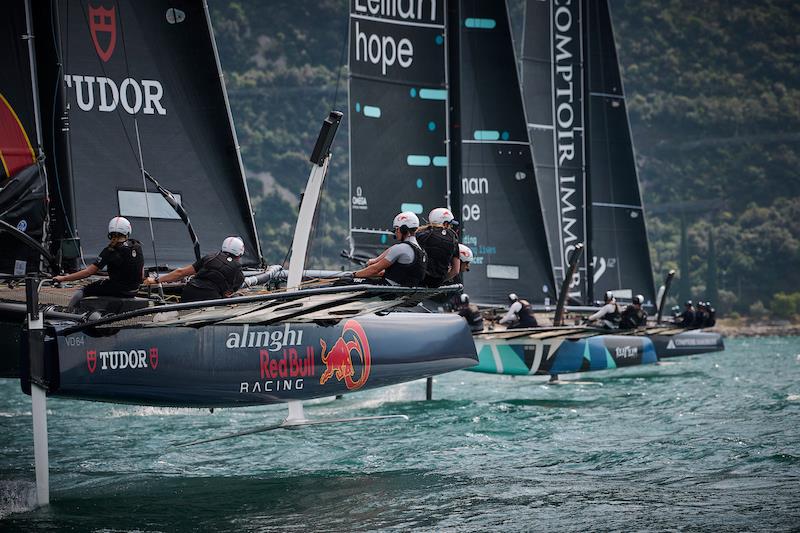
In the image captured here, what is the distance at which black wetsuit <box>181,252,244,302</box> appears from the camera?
9477mm

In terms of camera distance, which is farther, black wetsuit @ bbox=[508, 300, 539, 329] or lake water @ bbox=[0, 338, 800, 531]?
black wetsuit @ bbox=[508, 300, 539, 329]

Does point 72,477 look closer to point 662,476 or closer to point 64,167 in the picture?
point 64,167

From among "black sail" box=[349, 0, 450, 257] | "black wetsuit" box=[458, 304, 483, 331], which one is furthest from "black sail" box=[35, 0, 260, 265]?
"black sail" box=[349, 0, 450, 257]

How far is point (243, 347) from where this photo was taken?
880 cm

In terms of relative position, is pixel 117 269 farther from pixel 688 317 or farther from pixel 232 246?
pixel 688 317

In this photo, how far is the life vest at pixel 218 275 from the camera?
9523mm

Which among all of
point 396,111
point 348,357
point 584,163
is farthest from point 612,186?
point 348,357

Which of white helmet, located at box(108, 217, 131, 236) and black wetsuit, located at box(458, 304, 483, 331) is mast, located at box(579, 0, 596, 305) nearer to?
black wetsuit, located at box(458, 304, 483, 331)

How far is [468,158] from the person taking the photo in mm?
19281

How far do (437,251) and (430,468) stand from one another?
1797mm

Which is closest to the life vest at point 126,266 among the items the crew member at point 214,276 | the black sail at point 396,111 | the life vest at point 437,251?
the crew member at point 214,276

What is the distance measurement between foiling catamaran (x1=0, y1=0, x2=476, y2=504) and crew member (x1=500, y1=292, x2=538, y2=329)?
6.60m

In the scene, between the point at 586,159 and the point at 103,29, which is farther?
the point at 586,159

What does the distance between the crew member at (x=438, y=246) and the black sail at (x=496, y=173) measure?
883cm
